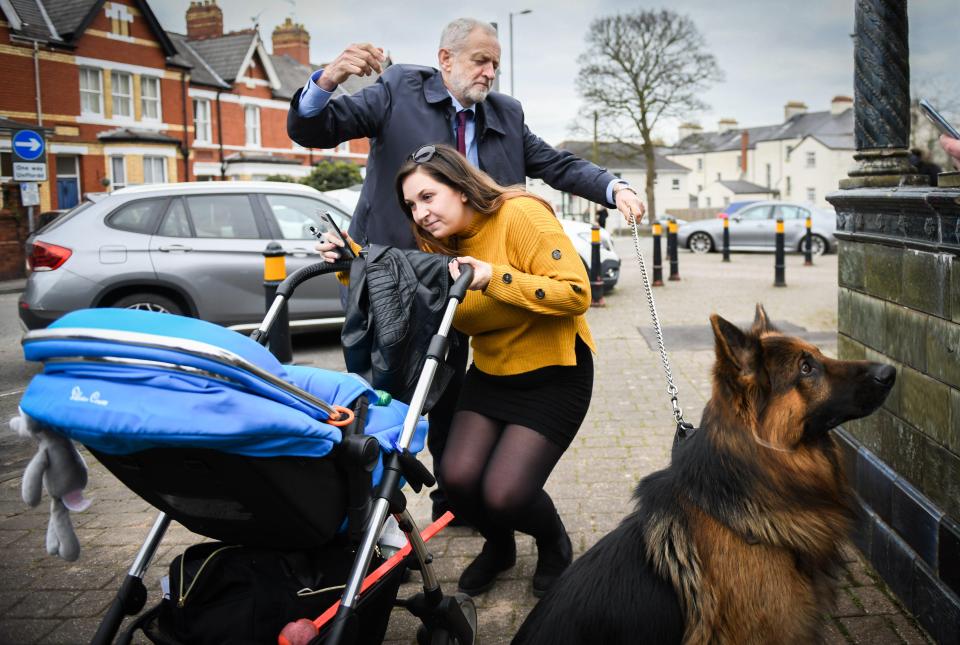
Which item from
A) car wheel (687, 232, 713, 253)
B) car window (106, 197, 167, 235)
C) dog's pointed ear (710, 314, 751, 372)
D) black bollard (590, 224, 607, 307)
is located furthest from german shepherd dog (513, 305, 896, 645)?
car wheel (687, 232, 713, 253)

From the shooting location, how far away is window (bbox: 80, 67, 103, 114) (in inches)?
1292

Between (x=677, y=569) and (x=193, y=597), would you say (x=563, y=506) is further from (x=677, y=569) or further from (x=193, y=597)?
(x=193, y=597)

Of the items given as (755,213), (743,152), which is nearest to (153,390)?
(755,213)

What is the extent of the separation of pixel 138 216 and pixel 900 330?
7.97 metres

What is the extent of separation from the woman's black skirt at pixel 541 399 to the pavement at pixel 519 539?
0.43 metres

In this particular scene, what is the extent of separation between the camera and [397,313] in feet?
9.32

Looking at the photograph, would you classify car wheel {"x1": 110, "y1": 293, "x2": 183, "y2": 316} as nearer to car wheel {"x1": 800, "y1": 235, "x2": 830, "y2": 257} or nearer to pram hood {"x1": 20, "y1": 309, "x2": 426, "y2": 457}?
pram hood {"x1": 20, "y1": 309, "x2": 426, "y2": 457}

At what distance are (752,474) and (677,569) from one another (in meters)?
→ 0.36

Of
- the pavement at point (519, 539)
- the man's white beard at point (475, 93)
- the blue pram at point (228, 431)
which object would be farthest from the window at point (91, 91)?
the blue pram at point (228, 431)

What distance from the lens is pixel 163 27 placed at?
36.4 meters

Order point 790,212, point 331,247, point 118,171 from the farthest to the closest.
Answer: point 118,171, point 790,212, point 331,247

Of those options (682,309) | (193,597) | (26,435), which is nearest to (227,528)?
(193,597)

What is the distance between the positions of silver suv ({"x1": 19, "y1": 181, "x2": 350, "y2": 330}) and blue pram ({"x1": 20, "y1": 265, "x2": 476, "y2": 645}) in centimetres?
608

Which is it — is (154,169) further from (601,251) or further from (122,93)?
(601,251)
